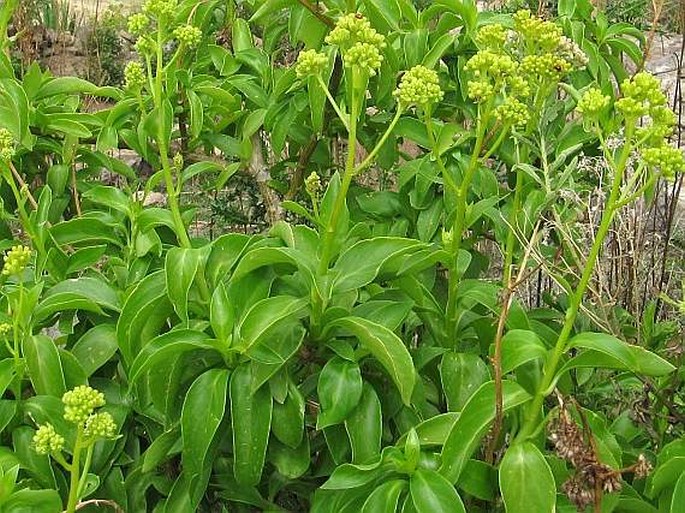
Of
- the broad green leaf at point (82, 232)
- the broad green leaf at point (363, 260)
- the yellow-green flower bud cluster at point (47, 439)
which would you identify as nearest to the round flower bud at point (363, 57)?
the broad green leaf at point (363, 260)

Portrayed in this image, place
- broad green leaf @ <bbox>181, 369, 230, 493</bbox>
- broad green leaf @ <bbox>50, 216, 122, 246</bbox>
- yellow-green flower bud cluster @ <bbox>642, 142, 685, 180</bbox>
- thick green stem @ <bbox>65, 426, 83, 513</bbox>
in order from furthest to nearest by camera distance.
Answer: broad green leaf @ <bbox>50, 216, 122, 246</bbox> < broad green leaf @ <bbox>181, 369, 230, 493</bbox> < thick green stem @ <bbox>65, 426, 83, 513</bbox> < yellow-green flower bud cluster @ <bbox>642, 142, 685, 180</bbox>

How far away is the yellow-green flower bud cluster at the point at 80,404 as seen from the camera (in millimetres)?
1130

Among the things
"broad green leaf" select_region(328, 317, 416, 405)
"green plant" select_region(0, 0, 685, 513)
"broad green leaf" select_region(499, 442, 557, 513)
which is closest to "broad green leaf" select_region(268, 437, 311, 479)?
"green plant" select_region(0, 0, 685, 513)

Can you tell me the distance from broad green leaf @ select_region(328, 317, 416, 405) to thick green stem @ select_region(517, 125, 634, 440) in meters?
0.15

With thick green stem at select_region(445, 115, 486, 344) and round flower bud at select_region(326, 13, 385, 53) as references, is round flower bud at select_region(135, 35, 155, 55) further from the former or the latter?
thick green stem at select_region(445, 115, 486, 344)

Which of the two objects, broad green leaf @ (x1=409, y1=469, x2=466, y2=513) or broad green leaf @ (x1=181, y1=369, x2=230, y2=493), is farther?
broad green leaf @ (x1=181, y1=369, x2=230, y2=493)

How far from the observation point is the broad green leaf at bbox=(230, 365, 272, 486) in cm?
125

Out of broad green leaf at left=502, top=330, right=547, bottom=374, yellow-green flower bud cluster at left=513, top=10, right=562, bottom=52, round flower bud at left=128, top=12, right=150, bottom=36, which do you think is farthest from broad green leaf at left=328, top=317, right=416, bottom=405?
round flower bud at left=128, top=12, right=150, bottom=36

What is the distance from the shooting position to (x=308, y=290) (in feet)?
4.27

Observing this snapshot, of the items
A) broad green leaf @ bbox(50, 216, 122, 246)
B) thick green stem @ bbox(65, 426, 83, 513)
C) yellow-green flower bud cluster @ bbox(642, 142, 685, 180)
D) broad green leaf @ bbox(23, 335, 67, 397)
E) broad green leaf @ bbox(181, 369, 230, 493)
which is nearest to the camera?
yellow-green flower bud cluster @ bbox(642, 142, 685, 180)

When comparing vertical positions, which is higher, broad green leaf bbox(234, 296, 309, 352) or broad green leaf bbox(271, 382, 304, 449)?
broad green leaf bbox(234, 296, 309, 352)

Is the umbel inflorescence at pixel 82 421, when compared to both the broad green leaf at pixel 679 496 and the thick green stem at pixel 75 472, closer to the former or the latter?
the thick green stem at pixel 75 472

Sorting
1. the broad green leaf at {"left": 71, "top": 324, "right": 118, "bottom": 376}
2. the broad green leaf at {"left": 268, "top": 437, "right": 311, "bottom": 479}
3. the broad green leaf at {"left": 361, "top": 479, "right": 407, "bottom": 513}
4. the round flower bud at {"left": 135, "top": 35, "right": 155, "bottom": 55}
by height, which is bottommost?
the broad green leaf at {"left": 268, "top": 437, "right": 311, "bottom": 479}

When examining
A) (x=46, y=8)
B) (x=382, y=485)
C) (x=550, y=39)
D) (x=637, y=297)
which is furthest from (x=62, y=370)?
(x=46, y=8)
